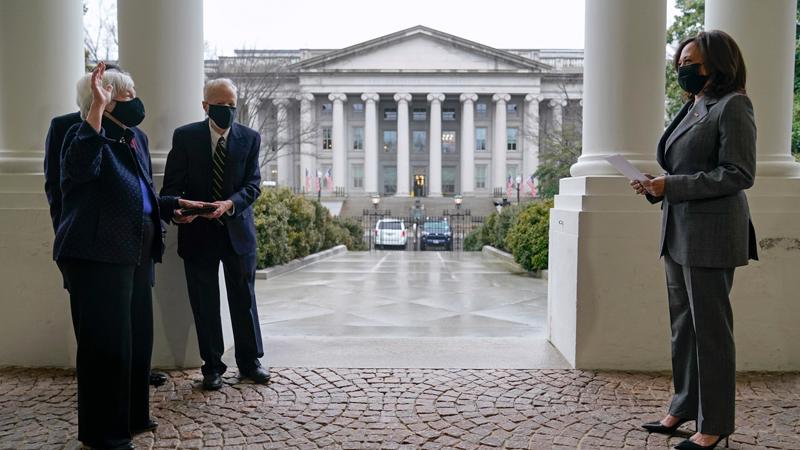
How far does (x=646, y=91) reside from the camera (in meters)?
4.44

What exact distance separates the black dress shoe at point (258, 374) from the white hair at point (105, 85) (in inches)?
82.7

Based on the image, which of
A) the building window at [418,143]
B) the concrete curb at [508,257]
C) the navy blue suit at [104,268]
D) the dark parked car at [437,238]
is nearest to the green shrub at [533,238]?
the concrete curb at [508,257]

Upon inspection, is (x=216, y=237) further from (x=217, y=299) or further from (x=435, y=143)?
(x=435, y=143)

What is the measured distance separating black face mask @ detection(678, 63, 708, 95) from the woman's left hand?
0.55 meters

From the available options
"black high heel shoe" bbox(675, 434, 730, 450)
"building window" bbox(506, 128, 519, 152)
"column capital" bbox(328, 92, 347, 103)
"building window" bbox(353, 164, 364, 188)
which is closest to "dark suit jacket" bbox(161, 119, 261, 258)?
"black high heel shoe" bbox(675, 434, 730, 450)

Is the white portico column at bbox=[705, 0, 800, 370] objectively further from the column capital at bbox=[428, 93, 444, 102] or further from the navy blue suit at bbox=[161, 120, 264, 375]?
the column capital at bbox=[428, 93, 444, 102]

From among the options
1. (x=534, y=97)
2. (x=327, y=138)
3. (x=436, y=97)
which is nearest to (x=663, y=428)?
(x=436, y=97)

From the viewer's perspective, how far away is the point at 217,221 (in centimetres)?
393

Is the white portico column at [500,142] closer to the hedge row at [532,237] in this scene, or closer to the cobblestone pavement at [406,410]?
the hedge row at [532,237]

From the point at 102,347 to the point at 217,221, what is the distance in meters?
1.23

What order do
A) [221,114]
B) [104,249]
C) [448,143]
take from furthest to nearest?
[448,143]
[221,114]
[104,249]

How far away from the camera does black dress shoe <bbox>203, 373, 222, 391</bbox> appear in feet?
Answer: 12.8

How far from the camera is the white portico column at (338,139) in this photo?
196 feet

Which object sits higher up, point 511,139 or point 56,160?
point 511,139
